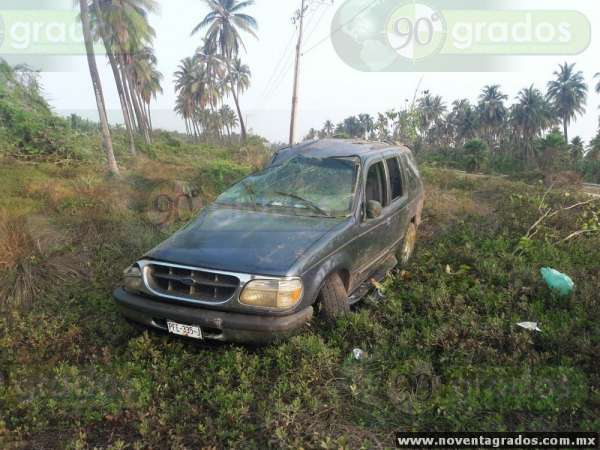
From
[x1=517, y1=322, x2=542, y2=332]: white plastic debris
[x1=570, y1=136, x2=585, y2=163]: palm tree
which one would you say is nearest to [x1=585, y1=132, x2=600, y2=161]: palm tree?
[x1=570, y1=136, x2=585, y2=163]: palm tree

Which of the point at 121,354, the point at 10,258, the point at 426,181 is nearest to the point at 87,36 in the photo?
the point at 10,258

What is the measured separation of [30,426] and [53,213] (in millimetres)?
5452

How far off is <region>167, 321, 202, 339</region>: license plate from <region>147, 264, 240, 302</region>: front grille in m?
0.21

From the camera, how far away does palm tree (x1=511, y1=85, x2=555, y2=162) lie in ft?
168

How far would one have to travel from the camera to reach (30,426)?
252 centimetres

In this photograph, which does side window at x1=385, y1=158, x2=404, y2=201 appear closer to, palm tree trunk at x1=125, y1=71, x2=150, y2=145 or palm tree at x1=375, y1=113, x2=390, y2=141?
palm tree at x1=375, y1=113, x2=390, y2=141

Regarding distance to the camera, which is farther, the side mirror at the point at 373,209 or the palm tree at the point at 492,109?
the palm tree at the point at 492,109

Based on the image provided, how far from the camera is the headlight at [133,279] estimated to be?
314 centimetres

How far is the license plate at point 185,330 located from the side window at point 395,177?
293cm

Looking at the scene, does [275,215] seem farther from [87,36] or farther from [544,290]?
[87,36]

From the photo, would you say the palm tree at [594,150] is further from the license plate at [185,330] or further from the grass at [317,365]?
the license plate at [185,330]

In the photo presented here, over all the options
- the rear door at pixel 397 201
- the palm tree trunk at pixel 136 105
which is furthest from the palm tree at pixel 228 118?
the rear door at pixel 397 201

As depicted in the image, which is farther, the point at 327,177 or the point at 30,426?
the point at 327,177

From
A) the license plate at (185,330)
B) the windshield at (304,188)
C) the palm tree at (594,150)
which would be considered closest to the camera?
the license plate at (185,330)
